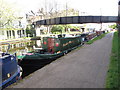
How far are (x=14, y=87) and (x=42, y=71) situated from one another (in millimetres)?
2005

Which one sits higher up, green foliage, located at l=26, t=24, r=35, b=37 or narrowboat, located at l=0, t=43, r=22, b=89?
green foliage, located at l=26, t=24, r=35, b=37

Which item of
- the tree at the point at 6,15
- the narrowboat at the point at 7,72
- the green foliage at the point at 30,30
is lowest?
the narrowboat at the point at 7,72

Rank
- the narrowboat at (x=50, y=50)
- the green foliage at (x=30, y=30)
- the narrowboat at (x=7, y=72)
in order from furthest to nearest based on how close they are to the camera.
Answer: the green foliage at (x=30, y=30)
the narrowboat at (x=50, y=50)
the narrowboat at (x=7, y=72)

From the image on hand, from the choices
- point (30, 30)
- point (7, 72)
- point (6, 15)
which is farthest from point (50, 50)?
point (30, 30)

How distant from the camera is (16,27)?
3538 centimetres

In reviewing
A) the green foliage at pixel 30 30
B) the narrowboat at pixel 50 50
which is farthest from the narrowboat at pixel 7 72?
the green foliage at pixel 30 30

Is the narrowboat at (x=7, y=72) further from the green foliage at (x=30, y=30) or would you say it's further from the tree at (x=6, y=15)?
the green foliage at (x=30, y=30)

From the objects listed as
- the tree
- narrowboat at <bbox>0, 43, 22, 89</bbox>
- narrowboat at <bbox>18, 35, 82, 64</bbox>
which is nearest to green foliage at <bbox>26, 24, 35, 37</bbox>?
the tree

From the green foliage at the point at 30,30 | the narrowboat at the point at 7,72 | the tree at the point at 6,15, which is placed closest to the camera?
the narrowboat at the point at 7,72

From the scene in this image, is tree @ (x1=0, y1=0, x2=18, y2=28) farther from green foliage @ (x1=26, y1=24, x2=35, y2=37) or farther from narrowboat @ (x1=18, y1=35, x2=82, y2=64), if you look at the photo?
narrowboat @ (x1=18, y1=35, x2=82, y2=64)

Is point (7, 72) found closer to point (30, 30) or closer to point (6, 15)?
point (6, 15)

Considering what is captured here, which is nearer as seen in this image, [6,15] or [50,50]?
[50,50]

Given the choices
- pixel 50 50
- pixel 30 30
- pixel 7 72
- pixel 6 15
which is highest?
pixel 6 15

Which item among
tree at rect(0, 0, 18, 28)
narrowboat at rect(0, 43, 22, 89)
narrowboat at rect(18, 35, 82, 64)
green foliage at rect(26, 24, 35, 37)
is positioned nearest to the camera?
narrowboat at rect(0, 43, 22, 89)
